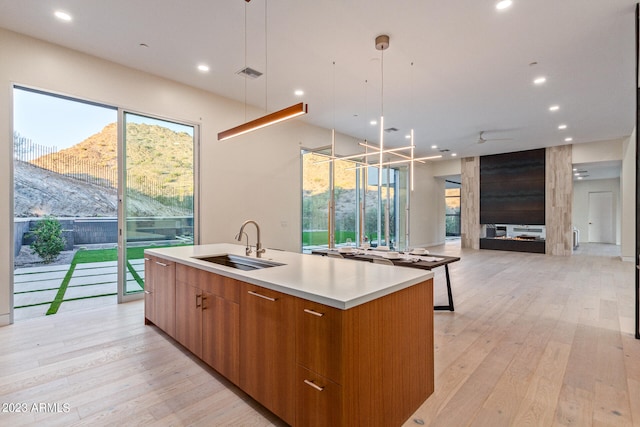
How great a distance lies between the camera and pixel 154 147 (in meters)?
4.62

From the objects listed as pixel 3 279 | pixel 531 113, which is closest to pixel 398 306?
pixel 3 279

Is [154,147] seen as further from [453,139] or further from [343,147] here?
[453,139]

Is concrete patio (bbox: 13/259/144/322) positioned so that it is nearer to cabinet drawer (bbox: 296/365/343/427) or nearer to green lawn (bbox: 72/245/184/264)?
green lawn (bbox: 72/245/184/264)

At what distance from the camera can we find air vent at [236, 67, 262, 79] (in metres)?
4.27

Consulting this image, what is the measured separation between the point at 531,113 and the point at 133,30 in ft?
22.8

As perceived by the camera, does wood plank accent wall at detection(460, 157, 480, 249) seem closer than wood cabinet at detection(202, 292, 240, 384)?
No

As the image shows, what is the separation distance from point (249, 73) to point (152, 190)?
228 centimetres

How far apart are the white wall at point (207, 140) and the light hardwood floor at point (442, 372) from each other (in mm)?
1326

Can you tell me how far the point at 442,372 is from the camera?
2.35 meters

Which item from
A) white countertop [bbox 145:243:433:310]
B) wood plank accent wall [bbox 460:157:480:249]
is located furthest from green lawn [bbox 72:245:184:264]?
wood plank accent wall [bbox 460:157:480:249]

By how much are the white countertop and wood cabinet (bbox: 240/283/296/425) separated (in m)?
0.07

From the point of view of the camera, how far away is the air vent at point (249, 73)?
4270 mm

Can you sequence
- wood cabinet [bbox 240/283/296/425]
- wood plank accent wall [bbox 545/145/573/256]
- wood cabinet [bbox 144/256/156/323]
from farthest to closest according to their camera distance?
1. wood plank accent wall [bbox 545/145/573/256]
2. wood cabinet [bbox 144/256/156/323]
3. wood cabinet [bbox 240/283/296/425]

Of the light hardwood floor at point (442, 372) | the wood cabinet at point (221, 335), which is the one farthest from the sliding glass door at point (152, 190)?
the wood cabinet at point (221, 335)
